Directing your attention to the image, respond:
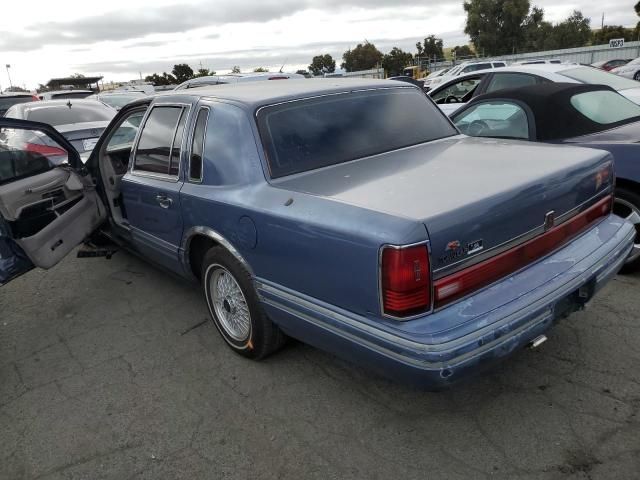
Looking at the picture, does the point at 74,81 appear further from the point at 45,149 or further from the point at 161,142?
the point at 161,142

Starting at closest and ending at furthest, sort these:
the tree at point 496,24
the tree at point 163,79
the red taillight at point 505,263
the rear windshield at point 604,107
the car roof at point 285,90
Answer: the red taillight at point 505,263
the car roof at point 285,90
the rear windshield at point 604,107
the tree at point 163,79
the tree at point 496,24

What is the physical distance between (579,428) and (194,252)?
8.18 ft

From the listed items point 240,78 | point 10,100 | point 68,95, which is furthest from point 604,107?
point 68,95

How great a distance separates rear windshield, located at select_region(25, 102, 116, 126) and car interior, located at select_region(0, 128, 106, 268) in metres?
3.75

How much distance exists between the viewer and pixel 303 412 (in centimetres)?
273

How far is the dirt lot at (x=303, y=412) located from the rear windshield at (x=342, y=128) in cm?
128

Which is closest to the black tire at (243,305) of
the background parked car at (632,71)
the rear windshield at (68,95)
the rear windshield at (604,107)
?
the rear windshield at (604,107)

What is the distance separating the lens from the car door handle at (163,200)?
11.2 ft

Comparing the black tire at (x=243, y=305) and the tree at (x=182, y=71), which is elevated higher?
the tree at (x=182, y=71)

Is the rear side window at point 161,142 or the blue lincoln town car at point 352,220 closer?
the blue lincoln town car at point 352,220

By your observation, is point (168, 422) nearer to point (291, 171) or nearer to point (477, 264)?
point (291, 171)

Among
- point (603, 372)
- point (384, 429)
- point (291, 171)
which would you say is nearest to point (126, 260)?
point (291, 171)

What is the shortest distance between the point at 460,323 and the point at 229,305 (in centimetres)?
167

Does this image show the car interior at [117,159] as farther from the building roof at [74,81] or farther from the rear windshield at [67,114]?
the building roof at [74,81]
